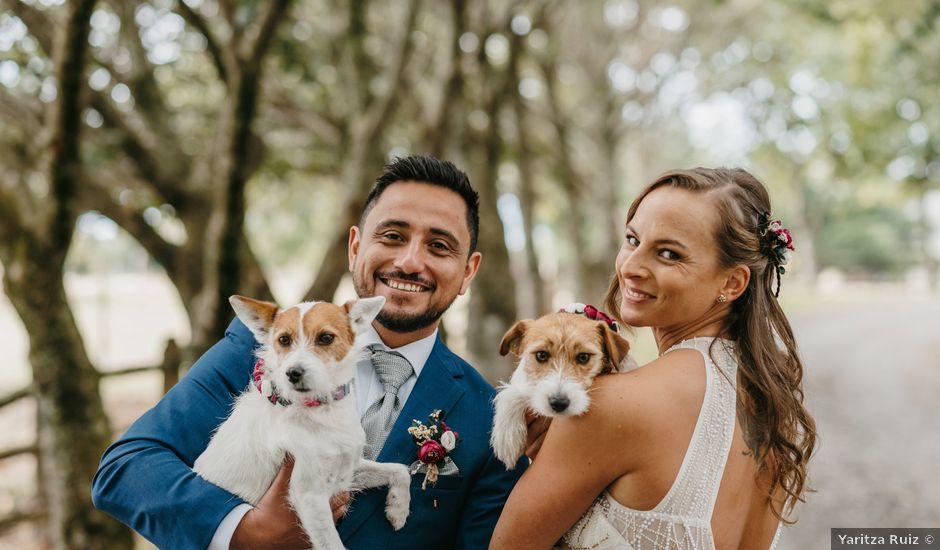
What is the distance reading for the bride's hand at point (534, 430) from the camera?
120 inches

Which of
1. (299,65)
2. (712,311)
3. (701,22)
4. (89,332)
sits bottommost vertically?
(89,332)

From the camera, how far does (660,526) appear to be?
8.67ft

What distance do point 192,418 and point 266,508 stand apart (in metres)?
0.58

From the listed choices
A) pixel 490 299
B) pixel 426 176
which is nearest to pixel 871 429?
pixel 490 299

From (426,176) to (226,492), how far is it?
1.65 meters

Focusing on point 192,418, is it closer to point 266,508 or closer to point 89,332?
point 266,508

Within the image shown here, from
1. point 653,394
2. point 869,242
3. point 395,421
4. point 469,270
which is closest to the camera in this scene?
point 653,394

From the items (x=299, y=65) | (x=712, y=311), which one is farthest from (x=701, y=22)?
(x=712, y=311)

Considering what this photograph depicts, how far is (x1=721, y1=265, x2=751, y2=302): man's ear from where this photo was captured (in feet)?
9.46

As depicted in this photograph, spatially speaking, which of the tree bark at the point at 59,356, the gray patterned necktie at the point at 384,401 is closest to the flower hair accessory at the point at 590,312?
the gray patterned necktie at the point at 384,401

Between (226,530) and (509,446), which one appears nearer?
(226,530)

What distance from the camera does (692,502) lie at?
2.64 meters

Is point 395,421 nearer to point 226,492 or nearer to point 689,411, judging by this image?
point 226,492

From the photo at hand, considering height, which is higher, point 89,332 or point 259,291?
point 259,291
